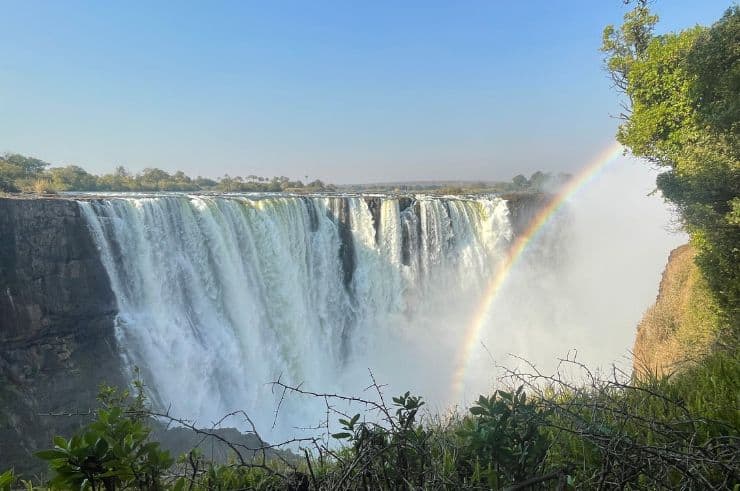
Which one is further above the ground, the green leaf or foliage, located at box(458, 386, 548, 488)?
the green leaf

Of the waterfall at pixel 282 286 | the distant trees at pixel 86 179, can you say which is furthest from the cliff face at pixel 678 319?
the distant trees at pixel 86 179

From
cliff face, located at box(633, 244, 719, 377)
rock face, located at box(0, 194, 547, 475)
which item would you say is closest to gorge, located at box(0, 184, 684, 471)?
rock face, located at box(0, 194, 547, 475)

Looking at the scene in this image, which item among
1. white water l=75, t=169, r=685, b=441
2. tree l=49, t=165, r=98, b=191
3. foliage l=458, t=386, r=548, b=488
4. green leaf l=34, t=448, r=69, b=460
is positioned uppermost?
tree l=49, t=165, r=98, b=191

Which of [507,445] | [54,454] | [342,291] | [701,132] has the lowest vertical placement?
[342,291]

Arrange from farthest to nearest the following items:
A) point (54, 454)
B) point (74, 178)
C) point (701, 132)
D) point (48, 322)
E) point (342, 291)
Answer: point (74, 178)
point (342, 291)
point (48, 322)
point (701, 132)
point (54, 454)

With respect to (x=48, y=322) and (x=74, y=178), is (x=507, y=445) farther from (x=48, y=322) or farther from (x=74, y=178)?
(x=74, y=178)

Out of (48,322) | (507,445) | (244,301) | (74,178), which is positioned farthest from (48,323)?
(74,178)

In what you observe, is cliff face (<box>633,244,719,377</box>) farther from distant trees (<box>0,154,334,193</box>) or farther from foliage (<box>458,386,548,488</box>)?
distant trees (<box>0,154,334,193</box>)
